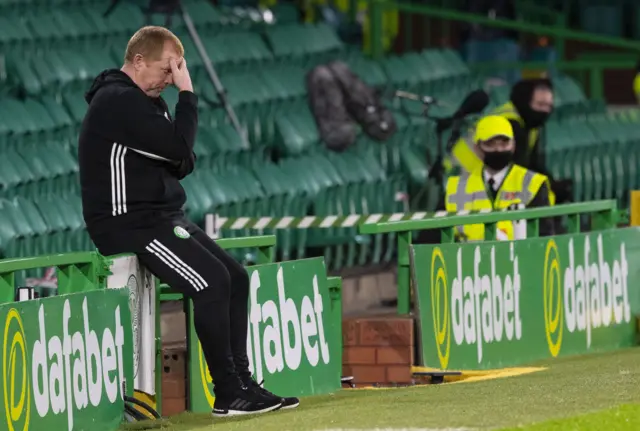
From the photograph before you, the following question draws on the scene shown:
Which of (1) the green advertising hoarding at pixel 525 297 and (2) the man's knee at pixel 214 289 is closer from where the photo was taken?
(2) the man's knee at pixel 214 289

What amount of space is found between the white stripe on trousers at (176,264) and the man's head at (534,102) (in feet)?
22.4

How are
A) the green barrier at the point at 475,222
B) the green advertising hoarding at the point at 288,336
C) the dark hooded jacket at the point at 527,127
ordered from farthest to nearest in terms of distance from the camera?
the dark hooded jacket at the point at 527,127 < the green barrier at the point at 475,222 < the green advertising hoarding at the point at 288,336

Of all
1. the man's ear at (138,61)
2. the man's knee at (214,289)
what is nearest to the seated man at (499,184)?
the man's knee at (214,289)

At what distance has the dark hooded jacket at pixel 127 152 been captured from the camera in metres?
8.62

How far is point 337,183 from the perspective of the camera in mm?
17391

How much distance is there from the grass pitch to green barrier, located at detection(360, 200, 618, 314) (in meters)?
1.13

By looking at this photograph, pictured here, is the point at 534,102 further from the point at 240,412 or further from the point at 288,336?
the point at 240,412

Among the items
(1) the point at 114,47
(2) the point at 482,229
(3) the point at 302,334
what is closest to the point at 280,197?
(1) the point at 114,47

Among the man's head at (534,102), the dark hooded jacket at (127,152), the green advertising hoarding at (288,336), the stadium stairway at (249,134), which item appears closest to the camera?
the dark hooded jacket at (127,152)

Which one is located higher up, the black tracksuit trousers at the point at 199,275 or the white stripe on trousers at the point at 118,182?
the white stripe on trousers at the point at 118,182

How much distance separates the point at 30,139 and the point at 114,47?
2.10 metres

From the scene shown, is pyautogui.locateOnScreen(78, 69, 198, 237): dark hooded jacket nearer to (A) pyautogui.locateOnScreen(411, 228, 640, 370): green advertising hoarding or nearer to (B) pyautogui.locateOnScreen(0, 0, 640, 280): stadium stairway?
(A) pyautogui.locateOnScreen(411, 228, 640, 370): green advertising hoarding

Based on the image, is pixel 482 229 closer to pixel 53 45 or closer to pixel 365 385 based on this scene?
pixel 365 385

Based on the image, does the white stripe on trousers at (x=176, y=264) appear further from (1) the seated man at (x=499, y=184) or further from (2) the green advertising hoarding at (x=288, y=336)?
(1) the seated man at (x=499, y=184)
